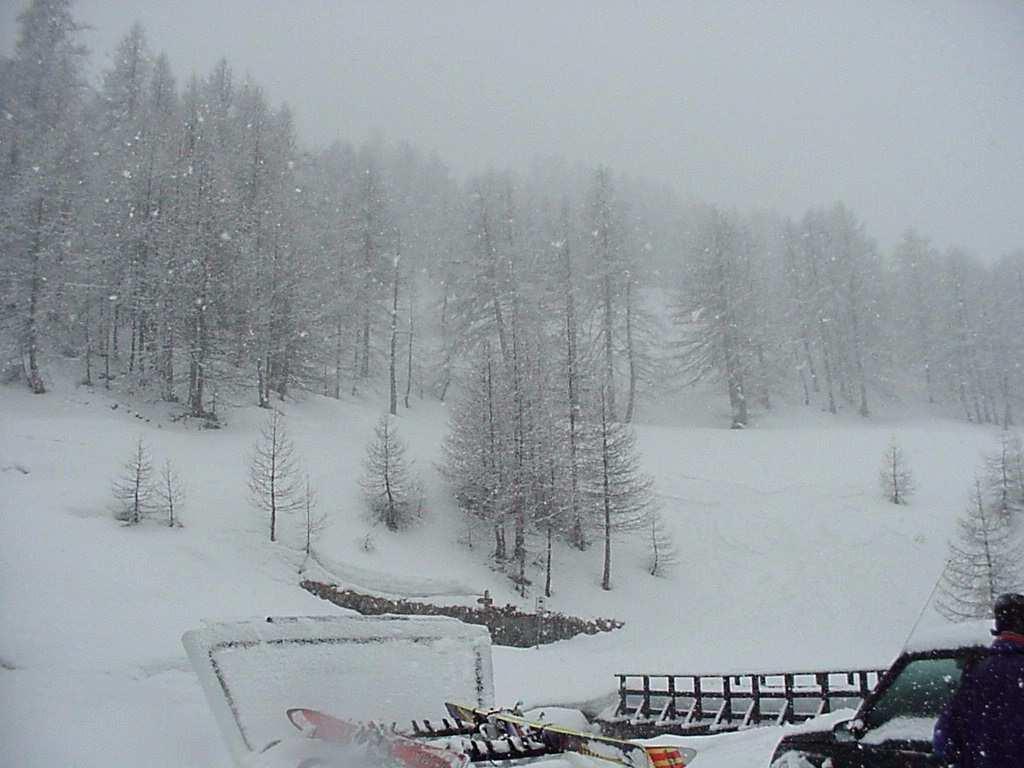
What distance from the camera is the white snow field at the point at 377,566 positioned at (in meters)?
6.16

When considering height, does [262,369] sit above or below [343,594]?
above

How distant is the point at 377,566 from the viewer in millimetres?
21031

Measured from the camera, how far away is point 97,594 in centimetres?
959

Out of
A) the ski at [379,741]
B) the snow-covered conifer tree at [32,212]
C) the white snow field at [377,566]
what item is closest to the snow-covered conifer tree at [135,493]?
the white snow field at [377,566]

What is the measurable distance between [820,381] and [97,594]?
51445 millimetres

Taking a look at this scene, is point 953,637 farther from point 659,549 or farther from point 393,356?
point 393,356

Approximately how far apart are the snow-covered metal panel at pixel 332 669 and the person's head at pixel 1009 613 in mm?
4347

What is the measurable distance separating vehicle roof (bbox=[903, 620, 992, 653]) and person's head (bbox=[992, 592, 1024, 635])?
0.26m

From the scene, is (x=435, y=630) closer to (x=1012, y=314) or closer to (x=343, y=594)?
(x=343, y=594)

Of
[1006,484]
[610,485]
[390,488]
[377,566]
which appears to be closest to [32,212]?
[390,488]

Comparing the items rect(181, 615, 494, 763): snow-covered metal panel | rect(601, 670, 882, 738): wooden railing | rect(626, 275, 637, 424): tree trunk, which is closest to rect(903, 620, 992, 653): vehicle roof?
rect(181, 615, 494, 763): snow-covered metal panel

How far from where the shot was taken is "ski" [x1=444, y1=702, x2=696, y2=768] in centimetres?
376

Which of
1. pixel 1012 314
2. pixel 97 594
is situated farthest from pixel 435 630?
pixel 1012 314

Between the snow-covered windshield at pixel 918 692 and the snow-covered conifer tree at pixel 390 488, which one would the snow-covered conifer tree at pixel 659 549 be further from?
the snow-covered windshield at pixel 918 692
